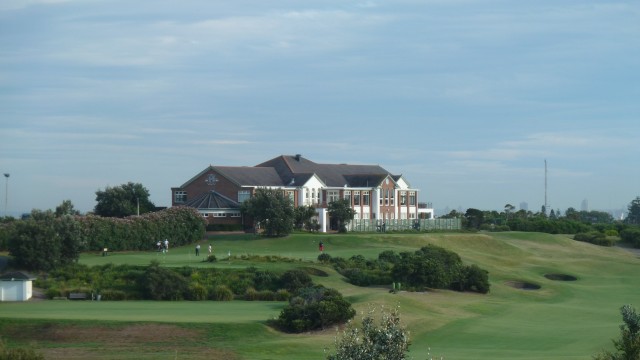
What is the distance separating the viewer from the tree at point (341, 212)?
333ft

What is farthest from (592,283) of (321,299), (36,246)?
(36,246)

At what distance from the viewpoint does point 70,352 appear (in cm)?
3841

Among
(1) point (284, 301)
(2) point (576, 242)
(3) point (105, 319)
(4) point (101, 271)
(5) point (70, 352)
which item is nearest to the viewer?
(5) point (70, 352)

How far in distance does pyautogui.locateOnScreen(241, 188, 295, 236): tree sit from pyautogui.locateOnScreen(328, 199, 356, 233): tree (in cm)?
1087

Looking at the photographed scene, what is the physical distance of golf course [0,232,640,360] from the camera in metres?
40.2

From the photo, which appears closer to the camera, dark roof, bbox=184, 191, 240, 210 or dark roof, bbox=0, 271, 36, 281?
dark roof, bbox=0, 271, 36, 281

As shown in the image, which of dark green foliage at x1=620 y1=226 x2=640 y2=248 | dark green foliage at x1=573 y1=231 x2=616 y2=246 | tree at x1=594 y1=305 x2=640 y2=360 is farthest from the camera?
dark green foliage at x1=573 y1=231 x2=616 y2=246

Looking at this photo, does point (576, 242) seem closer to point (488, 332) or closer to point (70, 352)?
point (488, 332)

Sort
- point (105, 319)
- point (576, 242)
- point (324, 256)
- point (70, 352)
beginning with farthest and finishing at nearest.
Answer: point (576, 242), point (324, 256), point (105, 319), point (70, 352)

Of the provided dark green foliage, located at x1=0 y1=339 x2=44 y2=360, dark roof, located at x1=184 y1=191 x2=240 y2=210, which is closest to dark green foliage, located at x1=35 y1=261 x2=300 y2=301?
dark green foliage, located at x1=0 y1=339 x2=44 y2=360

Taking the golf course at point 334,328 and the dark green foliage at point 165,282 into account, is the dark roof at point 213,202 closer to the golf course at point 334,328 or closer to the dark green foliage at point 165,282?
the golf course at point 334,328

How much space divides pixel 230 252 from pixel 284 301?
928 inches

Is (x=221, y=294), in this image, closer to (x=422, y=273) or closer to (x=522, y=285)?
(x=422, y=273)

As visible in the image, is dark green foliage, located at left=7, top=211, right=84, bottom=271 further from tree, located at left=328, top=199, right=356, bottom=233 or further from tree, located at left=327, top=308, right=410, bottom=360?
tree, located at left=327, top=308, right=410, bottom=360
